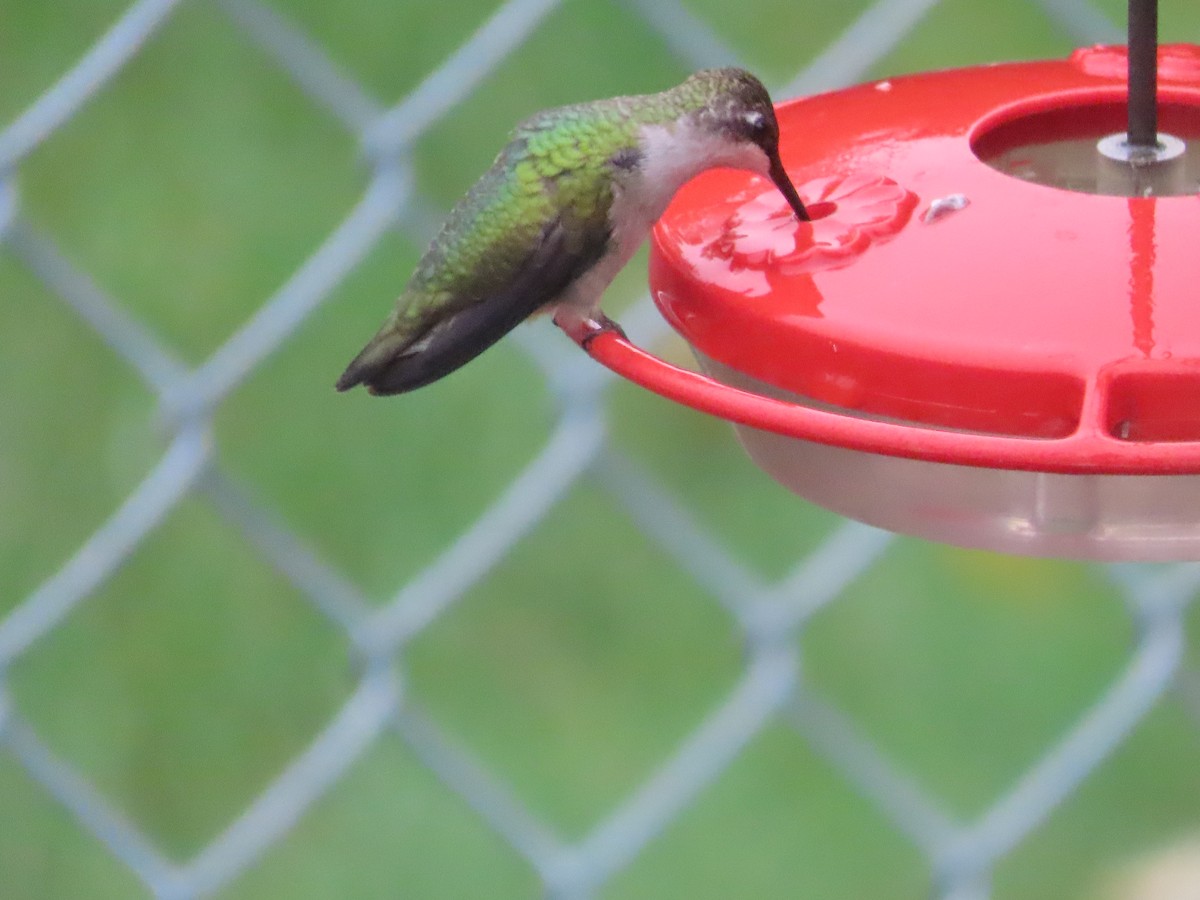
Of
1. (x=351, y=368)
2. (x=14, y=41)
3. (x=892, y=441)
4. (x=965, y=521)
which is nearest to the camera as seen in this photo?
(x=892, y=441)

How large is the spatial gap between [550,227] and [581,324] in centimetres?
10

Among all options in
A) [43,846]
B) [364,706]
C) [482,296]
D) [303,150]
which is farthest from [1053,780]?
[303,150]

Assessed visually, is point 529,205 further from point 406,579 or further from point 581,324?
point 406,579

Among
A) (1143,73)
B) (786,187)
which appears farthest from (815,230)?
(1143,73)

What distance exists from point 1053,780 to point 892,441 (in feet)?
3.68

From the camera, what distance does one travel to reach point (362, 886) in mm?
2064

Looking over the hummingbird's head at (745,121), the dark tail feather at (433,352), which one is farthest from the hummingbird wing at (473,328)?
the hummingbird's head at (745,121)

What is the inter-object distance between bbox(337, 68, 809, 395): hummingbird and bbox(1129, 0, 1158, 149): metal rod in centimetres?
21

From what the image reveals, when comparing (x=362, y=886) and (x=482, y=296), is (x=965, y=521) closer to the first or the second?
(x=482, y=296)

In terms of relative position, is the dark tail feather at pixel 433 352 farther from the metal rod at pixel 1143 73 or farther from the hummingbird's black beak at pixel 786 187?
the metal rod at pixel 1143 73

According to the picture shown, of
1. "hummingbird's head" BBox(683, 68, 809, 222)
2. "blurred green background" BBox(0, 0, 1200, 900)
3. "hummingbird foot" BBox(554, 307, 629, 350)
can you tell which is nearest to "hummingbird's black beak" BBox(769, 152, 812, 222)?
"hummingbird's head" BBox(683, 68, 809, 222)

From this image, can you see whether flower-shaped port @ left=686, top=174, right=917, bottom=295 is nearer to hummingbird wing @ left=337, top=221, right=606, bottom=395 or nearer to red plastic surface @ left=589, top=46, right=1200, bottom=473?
red plastic surface @ left=589, top=46, right=1200, bottom=473

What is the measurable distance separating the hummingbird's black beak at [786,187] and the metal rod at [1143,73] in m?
0.16

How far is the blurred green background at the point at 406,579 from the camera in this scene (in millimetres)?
2121
